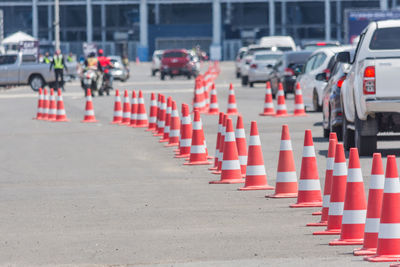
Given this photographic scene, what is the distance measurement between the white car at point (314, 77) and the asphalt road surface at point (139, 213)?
732 centimetres

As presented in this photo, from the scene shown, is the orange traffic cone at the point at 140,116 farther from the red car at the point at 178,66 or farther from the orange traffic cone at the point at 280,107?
the red car at the point at 178,66

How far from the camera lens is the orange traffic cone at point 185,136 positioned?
18250 mm

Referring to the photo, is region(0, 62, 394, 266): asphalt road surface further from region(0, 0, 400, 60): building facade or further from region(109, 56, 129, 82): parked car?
region(0, 0, 400, 60): building facade

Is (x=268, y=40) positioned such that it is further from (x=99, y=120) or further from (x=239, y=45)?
(x=239, y=45)

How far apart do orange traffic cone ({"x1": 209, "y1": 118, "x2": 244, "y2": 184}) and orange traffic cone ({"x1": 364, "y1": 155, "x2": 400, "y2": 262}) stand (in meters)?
6.21

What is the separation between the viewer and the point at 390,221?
7887 millimetres

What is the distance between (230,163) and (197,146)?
2.72 m

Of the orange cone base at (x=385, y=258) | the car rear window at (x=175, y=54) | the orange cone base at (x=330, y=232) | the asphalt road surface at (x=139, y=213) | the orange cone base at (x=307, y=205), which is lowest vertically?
the asphalt road surface at (x=139, y=213)

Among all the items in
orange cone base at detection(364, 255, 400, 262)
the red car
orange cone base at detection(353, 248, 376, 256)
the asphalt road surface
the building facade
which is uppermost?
the building facade

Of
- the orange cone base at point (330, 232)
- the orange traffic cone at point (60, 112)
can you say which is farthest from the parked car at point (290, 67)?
the orange cone base at point (330, 232)

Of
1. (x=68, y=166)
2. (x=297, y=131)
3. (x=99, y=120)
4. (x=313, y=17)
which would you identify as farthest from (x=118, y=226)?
(x=313, y=17)

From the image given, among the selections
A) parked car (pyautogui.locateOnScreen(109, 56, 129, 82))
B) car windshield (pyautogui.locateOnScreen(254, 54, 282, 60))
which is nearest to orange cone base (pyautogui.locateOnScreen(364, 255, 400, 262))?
car windshield (pyautogui.locateOnScreen(254, 54, 282, 60))

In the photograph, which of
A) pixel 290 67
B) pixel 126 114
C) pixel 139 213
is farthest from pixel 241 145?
pixel 290 67

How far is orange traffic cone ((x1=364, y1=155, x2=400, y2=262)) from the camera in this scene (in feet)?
25.8
